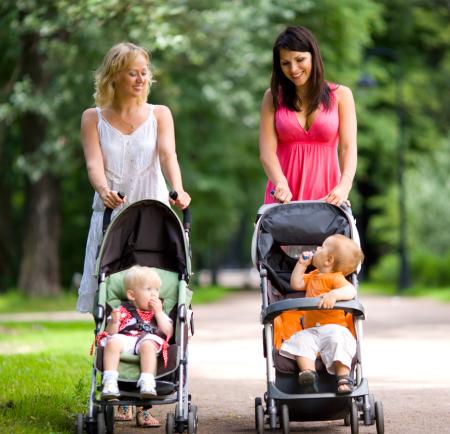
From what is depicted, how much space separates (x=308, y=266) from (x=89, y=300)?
4.48ft

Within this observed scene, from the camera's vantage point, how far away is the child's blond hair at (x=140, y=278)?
6902 millimetres

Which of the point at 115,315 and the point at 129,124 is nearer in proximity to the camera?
the point at 115,315

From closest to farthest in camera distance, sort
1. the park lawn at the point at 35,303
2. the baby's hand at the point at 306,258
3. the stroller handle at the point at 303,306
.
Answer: the stroller handle at the point at 303,306 < the baby's hand at the point at 306,258 < the park lawn at the point at 35,303

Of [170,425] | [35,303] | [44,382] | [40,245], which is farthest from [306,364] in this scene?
[40,245]

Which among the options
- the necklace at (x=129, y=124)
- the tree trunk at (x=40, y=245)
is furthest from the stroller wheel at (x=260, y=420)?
the tree trunk at (x=40, y=245)

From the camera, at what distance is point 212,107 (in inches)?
1103

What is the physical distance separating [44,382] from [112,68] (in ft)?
9.06

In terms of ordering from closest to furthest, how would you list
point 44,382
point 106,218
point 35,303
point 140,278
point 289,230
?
point 140,278
point 106,218
point 289,230
point 44,382
point 35,303

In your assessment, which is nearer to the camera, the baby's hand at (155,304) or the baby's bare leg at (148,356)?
the baby's bare leg at (148,356)

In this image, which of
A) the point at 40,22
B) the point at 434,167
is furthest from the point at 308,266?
the point at 434,167

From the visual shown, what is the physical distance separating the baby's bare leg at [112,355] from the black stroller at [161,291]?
0.06 m

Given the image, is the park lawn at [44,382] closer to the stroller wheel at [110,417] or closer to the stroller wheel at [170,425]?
the stroller wheel at [110,417]

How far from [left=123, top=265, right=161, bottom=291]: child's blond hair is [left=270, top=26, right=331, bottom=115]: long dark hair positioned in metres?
1.38

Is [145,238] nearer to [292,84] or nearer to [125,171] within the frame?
[125,171]
